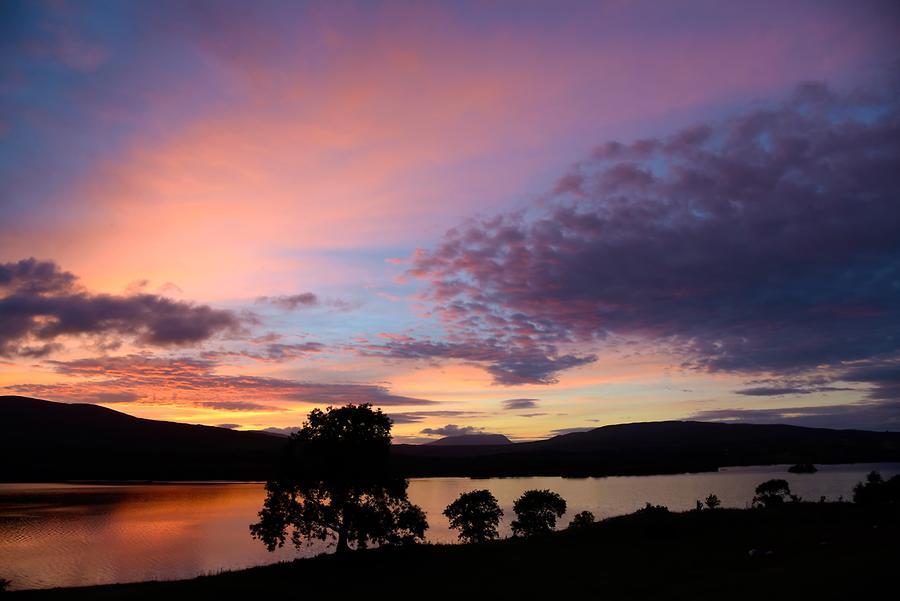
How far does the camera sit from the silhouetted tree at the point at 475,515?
88812 millimetres

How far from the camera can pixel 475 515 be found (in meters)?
89.4

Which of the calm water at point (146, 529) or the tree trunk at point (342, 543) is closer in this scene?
the tree trunk at point (342, 543)

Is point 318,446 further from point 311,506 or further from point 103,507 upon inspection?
point 103,507

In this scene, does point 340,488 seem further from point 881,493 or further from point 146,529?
point 146,529

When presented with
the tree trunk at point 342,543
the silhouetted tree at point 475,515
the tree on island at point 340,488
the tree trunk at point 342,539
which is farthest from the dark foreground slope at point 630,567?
the silhouetted tree at point 475,515

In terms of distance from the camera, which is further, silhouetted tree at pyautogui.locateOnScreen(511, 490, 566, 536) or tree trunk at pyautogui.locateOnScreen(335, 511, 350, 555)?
silhouetted tree at pyautogui.locateOnScreen(511, 490, 566, 536)

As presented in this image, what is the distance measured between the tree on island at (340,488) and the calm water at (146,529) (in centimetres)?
2626

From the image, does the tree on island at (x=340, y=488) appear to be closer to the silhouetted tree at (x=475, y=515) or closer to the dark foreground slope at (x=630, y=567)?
the dark foreground slope at (x=630, y=567)

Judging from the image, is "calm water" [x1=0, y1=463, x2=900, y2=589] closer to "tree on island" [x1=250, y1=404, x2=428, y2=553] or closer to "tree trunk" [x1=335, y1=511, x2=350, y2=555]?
"tree on island" [x1=250, y1=404, x2=428, y2=553]

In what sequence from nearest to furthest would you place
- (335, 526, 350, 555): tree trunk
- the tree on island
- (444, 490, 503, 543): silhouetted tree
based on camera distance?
(335, 526, 350, 555): tree trunk → the tree on island → (444, 490, 503, 543): silhouetted tree

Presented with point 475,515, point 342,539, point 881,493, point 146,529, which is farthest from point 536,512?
point 146,529

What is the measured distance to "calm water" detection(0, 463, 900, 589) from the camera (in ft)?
247

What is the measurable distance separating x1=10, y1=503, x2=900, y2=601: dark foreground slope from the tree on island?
11.6 ft

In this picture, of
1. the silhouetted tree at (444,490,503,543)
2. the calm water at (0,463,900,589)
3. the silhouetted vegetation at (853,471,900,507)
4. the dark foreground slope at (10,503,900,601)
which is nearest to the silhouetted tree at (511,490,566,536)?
the silhouetted tree at (444,490,503,543)
